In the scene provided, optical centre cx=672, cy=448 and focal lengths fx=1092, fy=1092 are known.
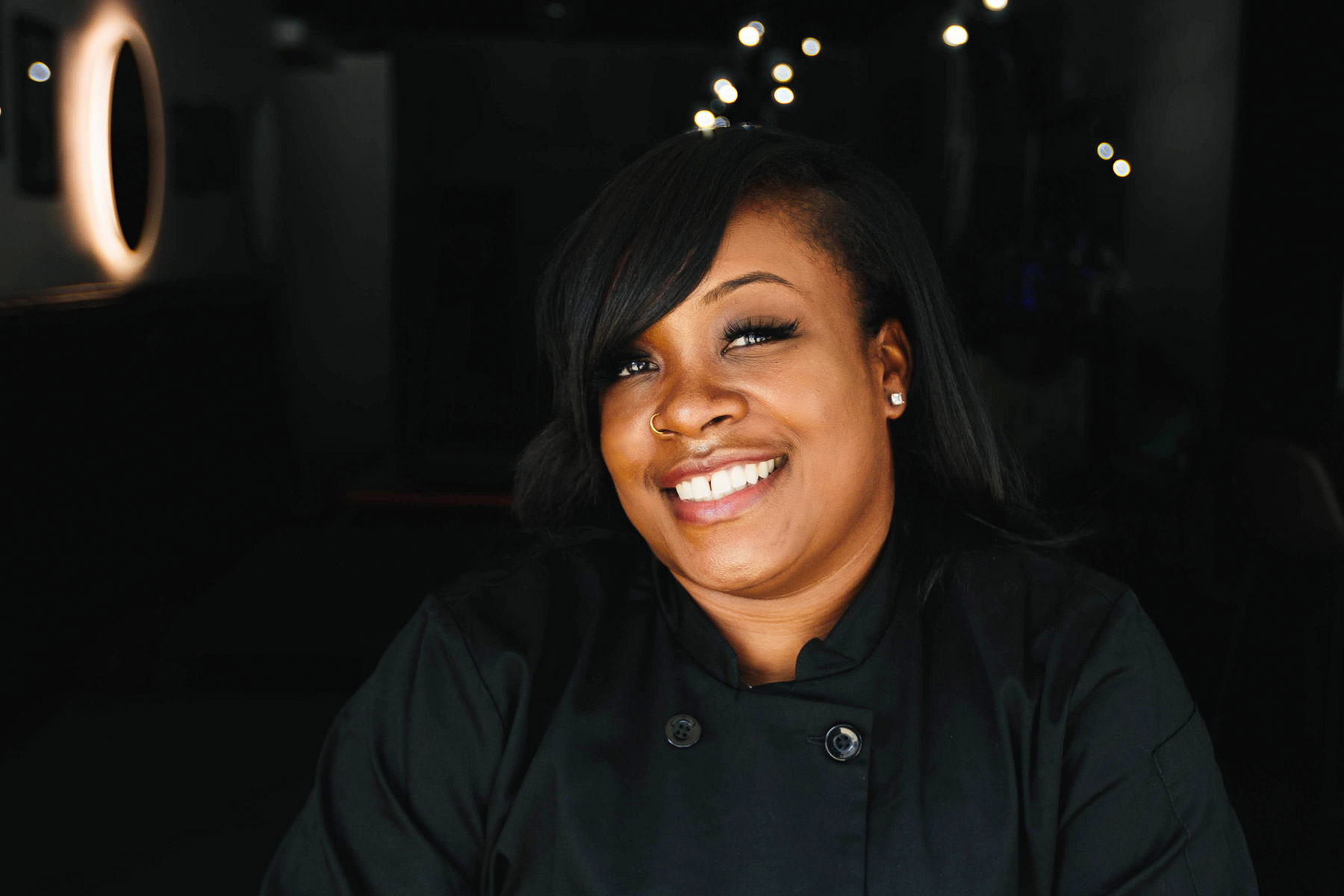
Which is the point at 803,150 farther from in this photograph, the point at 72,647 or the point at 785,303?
the point at 72,647

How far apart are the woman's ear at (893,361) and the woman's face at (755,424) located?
2.7 inches

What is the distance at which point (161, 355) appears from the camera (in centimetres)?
427

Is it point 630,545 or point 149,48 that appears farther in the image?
point 149,48

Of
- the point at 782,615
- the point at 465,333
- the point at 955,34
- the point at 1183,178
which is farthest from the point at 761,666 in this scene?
the point at 465,333

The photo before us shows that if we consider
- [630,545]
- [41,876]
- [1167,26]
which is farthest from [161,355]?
[1167,26]

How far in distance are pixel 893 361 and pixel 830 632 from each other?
12.9 inches

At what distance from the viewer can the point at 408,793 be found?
1086mm

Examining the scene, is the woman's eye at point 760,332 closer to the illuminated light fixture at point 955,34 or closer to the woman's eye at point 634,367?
the woman's eye at point 634,367

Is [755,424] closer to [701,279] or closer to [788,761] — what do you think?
[701,279]

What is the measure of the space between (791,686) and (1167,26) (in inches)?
161

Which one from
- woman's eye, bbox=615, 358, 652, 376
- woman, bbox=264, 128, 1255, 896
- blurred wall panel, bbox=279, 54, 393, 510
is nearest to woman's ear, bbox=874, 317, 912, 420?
woman, bbox=264, 128, 1255, 896

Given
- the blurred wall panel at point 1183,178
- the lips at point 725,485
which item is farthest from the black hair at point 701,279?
the blurred wall panel at point 1183,178

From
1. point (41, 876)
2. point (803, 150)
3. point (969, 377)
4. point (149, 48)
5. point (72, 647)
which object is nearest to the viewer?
point (803, 150)

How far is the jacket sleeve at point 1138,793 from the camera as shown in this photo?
1.00m
